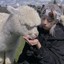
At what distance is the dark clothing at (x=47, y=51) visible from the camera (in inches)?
137

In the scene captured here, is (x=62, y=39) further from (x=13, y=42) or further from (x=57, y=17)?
(x=13, y=42)

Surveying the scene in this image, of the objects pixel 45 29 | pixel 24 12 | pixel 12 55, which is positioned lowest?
pixel 12 55

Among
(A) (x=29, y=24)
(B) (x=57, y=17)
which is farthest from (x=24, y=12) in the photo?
(B) (x=57, y=17)

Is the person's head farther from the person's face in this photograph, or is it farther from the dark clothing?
the dark clothing

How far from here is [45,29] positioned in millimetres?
3512

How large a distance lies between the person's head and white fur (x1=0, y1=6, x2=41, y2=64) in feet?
0.52

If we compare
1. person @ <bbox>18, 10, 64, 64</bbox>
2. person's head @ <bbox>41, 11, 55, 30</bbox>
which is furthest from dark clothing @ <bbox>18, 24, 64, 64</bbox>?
person's head @ <bbox>41, 11, 55, 30</bbox>

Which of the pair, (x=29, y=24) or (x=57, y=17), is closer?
(x=29, y=24)

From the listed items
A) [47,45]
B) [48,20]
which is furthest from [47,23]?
[47,45]

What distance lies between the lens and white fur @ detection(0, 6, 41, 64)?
10.8ft

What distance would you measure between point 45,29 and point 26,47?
1.00ft

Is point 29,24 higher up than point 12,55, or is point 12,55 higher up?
point 29,24

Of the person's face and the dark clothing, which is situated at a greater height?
the person's face

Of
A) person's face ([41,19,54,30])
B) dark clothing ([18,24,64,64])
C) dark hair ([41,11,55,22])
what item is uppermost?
dark hair ([41,11,55,22])
